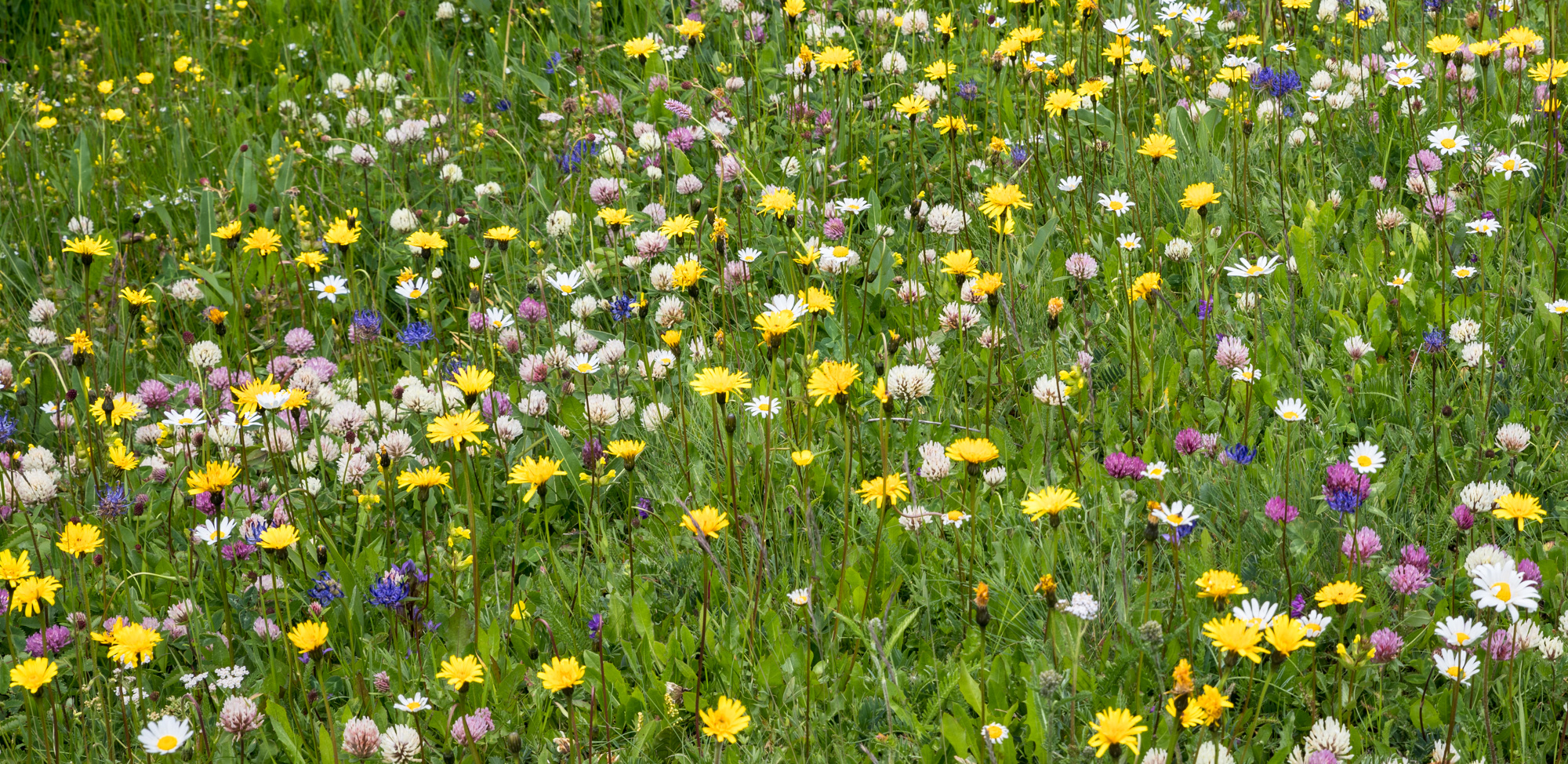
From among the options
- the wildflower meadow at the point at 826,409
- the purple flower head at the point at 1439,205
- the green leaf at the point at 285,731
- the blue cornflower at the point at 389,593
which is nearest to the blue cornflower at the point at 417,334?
the wildflower meadow at the point at 826,409

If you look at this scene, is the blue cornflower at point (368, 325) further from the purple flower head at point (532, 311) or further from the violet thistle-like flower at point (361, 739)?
the violet thistle-like flower at point (361, 739)

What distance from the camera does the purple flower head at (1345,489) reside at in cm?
195

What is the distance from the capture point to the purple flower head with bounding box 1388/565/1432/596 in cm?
195

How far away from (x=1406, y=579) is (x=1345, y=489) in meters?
0.16

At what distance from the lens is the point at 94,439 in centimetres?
290

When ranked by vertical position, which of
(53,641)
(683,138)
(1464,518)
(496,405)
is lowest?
(53,641)

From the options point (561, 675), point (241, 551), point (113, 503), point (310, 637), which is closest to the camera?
point (561, 675)

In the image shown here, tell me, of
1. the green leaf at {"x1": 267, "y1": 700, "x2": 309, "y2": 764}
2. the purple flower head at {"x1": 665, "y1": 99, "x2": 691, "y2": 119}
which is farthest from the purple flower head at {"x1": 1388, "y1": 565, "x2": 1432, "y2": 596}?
the purple flower head at {"x1": 665, "y1": 99, "x2": 691, "y2": 119}

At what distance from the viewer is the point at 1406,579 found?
76.7 inches

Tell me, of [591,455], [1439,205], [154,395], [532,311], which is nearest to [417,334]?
[532,311]

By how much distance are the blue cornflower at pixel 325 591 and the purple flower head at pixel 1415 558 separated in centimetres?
187

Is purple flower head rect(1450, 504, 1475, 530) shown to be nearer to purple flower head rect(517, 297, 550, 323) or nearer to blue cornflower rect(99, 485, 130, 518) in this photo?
purple flower head rect(517, 297, 550, 323)

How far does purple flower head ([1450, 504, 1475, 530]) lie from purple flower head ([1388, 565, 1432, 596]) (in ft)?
0.34

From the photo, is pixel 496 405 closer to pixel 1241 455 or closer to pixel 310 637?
pixel 310 637
